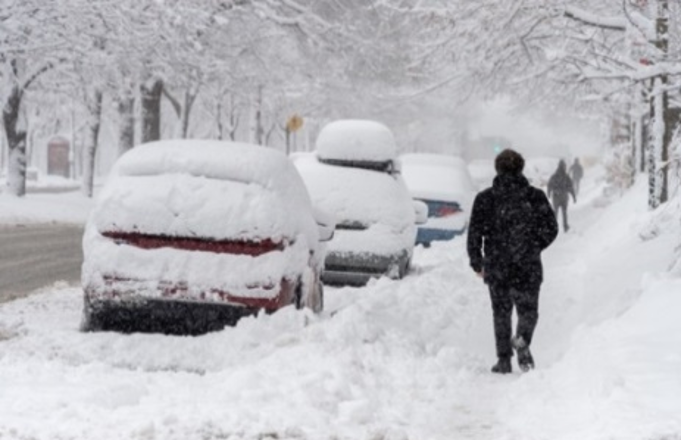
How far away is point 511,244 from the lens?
8.91 meters

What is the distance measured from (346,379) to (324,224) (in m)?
3.73

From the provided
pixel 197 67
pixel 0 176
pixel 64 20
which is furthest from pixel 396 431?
pixel 0 176

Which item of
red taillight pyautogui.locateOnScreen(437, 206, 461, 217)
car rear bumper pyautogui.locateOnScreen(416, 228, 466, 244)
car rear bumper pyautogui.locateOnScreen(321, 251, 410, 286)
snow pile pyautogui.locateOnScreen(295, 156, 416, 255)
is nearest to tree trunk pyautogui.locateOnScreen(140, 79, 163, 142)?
car rear bumper pyautogui.locateOnScreen(416, 228, 466, 244)

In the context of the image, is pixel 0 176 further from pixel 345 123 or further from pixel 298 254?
pixel 298 254

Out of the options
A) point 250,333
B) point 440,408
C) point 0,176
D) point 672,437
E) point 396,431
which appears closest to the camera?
point 672,437

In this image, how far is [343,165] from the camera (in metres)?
15.7

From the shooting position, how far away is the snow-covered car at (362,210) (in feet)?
45.0

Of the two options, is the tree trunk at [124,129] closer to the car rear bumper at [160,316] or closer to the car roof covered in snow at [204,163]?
the car roof covered in snow at [204,163]

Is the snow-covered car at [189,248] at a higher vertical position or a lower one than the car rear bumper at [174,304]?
higher

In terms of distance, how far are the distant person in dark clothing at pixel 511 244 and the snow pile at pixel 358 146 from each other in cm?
636

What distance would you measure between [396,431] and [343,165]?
376 inches

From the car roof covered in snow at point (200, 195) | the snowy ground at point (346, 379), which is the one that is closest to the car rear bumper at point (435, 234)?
the snowy ground at point (346, 379)

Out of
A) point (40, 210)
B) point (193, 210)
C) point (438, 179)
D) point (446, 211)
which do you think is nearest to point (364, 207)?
point (193, 210)

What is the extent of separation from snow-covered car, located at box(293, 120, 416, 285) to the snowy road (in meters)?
3.46
